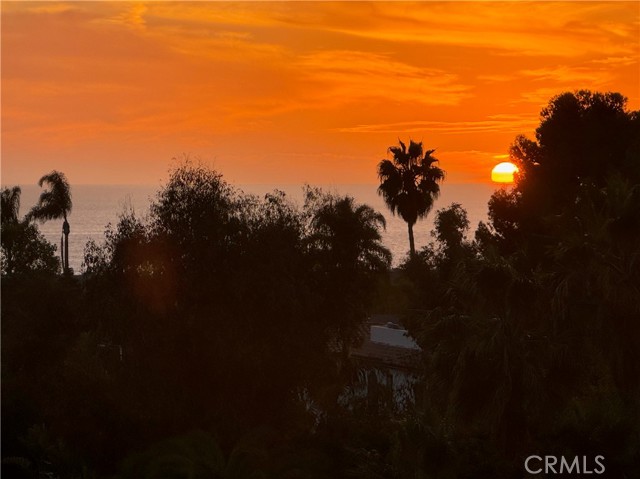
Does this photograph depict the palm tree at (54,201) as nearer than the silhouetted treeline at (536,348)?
No

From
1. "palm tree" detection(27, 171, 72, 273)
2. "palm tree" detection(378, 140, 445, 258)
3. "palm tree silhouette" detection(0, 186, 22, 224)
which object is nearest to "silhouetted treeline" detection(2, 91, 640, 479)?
"palm tree" detection(378, 140, 445, 258)

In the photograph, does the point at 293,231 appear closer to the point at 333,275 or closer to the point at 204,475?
the point at 333,275

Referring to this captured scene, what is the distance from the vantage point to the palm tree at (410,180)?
6116 centimetres

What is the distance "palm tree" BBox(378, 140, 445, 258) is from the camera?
2408 inches

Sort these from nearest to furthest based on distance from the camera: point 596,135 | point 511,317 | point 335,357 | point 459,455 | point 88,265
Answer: point 459,455
point 511,317
point 88,265
point 335,357
point 596,135

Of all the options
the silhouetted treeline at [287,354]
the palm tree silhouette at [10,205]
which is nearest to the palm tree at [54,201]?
the palm tree silhouette at [10,205]

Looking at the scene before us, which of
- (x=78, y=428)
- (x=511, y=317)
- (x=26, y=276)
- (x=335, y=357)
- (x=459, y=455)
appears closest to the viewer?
(x=459, y=455)

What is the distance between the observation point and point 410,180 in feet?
203

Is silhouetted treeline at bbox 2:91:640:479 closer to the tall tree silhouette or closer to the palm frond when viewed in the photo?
the tall tree silhouette

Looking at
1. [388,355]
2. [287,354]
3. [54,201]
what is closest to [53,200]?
[54,201]

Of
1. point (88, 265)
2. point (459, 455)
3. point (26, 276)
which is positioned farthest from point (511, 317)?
point (26, 276)

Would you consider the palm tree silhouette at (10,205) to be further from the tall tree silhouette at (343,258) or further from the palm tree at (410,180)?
the tall tree silhouette at (343,258)

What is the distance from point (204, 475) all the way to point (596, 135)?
99.0 ft

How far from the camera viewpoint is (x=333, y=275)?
31031 millimetres
